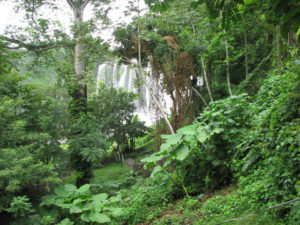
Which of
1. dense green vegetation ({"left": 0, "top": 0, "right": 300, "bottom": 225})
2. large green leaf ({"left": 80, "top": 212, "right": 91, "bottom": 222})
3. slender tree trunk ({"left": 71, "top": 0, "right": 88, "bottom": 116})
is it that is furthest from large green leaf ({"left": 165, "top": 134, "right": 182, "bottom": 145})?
slender tree trunk ({"left": 71, "top": 0, "right": 88, "bottom": 116})

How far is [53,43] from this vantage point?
744 cm

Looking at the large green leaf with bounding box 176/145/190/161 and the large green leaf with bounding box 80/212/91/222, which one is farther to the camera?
the large green leaf with bounding box 80/212/91/222

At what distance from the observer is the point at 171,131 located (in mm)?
6762

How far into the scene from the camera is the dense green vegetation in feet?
9.48

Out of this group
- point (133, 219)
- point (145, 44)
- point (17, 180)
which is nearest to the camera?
point (17, 180)

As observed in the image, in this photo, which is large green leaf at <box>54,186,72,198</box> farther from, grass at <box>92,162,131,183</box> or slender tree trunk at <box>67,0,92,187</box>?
grass at <box>92,162,131,183</box>

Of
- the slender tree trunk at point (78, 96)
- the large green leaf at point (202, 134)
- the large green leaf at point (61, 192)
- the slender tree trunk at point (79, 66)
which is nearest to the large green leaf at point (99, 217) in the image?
the large green leaf at point (61, 192)

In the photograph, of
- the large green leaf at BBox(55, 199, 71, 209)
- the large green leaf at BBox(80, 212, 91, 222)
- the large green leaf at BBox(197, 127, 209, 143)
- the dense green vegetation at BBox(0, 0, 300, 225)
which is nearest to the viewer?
the dense green vegetation at BBox(0, 0, 300, 225)

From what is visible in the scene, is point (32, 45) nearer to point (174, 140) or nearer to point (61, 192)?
point (61, 192)

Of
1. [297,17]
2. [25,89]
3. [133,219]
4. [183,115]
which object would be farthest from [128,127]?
[297,17]

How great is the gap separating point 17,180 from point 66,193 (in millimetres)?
1390

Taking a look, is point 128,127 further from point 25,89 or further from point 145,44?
point 25,89

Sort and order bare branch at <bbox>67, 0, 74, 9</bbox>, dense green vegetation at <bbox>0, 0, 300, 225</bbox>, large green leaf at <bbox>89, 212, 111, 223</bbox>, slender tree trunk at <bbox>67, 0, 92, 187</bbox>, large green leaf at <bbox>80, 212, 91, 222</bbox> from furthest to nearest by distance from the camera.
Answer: bare branch at <bbox>67, 0, 74, 9</bbox> < slender tree trunk at <bbox>67, 0, 92, 187</bbox> < large green leaf at <bbox>80, 212, 91, 222</bbox> < large green leaf at <bbox>89, 212, 111, 223</bbox> < dense green vegetation at <bbox>0, 0, 300, 225</bbox>

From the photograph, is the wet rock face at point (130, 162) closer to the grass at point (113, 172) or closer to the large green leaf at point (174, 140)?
the grass at point (113, 172)
